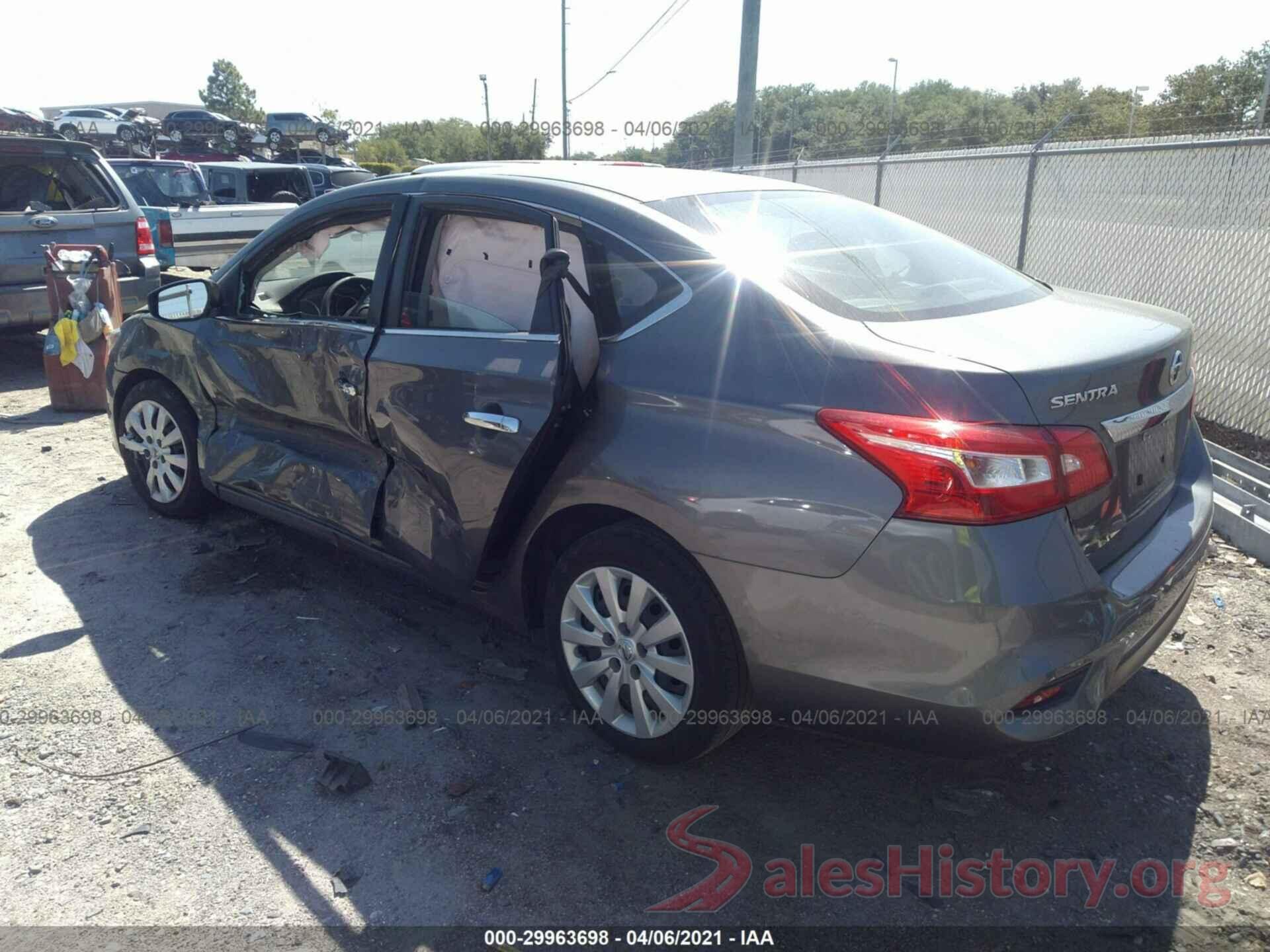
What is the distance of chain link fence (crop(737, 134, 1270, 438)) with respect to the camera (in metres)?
6.29

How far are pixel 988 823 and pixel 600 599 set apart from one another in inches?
52.4

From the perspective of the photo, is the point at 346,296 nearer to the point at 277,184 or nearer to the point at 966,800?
the point at 966,800

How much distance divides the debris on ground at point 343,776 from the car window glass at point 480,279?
150 centimetres

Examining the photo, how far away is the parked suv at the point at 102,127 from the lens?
29.5 metres

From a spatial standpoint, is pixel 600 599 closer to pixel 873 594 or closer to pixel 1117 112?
pixel 873 594

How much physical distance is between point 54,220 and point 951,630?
28.2ft

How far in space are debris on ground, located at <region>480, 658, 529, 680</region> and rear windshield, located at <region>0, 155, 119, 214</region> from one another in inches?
274

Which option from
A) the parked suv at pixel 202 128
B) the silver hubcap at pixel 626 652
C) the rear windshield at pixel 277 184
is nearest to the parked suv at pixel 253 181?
the rear windshield at pixel 277 184

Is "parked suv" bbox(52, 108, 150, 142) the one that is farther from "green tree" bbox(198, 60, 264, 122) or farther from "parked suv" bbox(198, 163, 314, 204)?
"green tree" bbox(198, 60, 264, 122)

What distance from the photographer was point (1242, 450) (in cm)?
609

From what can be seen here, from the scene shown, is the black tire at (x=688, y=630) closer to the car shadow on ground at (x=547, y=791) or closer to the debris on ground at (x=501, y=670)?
the car shadow on ground at (x=547, y=791)

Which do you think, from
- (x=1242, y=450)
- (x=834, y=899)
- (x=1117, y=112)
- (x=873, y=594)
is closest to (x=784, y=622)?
(x=873, y=594)

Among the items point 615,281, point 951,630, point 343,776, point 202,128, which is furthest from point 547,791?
point 202,128

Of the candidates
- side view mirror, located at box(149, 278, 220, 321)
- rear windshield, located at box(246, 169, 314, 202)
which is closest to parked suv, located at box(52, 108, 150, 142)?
rear windshield, located at box(246, 169, 314, 202)
